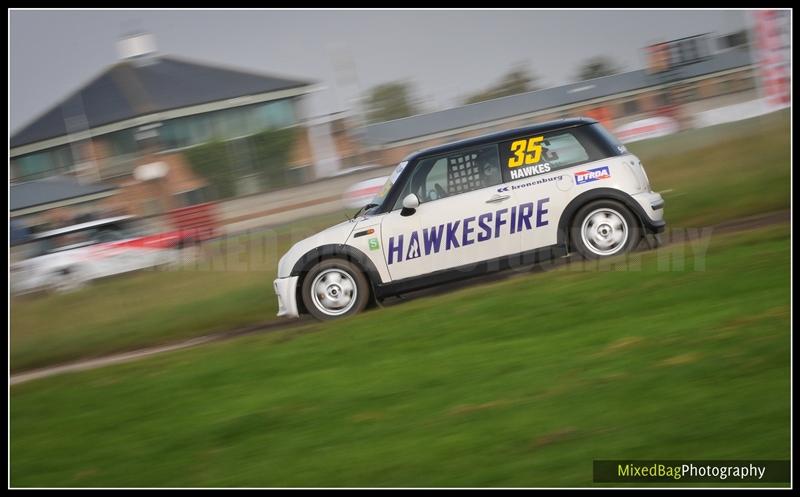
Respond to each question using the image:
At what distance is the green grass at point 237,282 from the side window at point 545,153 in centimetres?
367

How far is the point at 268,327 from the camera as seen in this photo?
9.70 metres

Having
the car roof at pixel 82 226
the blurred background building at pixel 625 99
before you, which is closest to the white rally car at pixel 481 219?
the car roof at pixel 82 226

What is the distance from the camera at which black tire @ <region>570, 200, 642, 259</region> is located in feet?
28.4

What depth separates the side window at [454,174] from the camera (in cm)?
865

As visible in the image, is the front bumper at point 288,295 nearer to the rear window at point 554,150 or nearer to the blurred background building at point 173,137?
the rear window at point 554,150

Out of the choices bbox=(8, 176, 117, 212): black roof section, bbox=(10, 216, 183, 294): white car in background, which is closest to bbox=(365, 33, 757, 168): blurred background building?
bbox=(10, 216, 183, 294): white car in background

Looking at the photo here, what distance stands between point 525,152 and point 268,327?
11.1 ft

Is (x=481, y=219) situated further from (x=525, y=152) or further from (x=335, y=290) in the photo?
(x=335, y=290)

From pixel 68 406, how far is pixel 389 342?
8.74 feet

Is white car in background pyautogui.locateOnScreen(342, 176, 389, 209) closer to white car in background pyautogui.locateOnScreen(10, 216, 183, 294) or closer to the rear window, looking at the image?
white car in background pyautogui.locateOnScreen(10, 216, 183, 294)

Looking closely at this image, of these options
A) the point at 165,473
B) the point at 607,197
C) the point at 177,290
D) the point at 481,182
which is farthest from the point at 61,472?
the point at 177,290

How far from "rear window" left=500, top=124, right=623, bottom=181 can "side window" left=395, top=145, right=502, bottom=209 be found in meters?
0.14

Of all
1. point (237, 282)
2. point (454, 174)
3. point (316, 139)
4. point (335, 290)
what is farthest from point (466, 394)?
point (316, 139)

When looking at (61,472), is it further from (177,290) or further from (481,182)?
(177,290)
